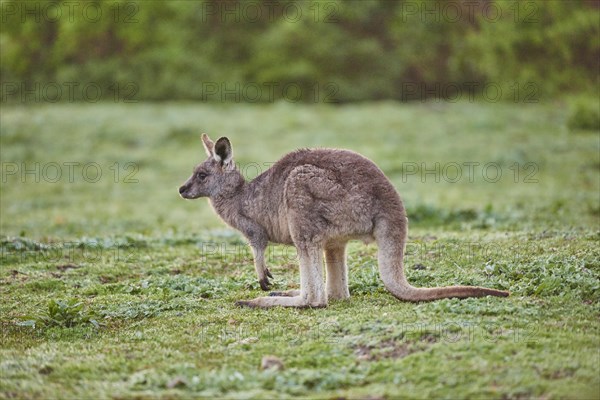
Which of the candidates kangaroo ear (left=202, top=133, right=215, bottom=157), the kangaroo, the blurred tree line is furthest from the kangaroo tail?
the blurred tree line

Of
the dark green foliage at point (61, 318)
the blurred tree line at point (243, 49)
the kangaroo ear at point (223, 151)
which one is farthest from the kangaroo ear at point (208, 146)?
the blurred tree line at point (243, 49)

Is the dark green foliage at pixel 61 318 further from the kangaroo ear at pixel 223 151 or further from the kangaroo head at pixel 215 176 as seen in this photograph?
the kangaroo ear at pixel 223 151

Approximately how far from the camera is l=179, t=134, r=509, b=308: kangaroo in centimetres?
667

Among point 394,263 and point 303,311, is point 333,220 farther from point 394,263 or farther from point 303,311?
point 303,311

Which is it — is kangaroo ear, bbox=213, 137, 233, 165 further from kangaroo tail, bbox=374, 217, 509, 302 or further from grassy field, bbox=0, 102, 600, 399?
kangaroo tail, bbox=374, 217, 509, 302

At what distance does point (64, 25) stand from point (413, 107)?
14.6 meters

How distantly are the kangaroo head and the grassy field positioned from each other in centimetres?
93

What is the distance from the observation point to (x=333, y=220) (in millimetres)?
6758

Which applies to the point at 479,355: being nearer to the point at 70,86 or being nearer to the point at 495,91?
the point at 495,91

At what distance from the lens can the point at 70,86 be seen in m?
32.1

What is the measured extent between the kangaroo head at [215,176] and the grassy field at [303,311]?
0.93 m

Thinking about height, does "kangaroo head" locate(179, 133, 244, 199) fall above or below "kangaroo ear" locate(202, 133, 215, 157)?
below

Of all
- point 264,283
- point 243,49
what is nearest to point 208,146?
point 264,283

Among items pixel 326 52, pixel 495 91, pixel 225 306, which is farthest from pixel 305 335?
pixel 326 52
